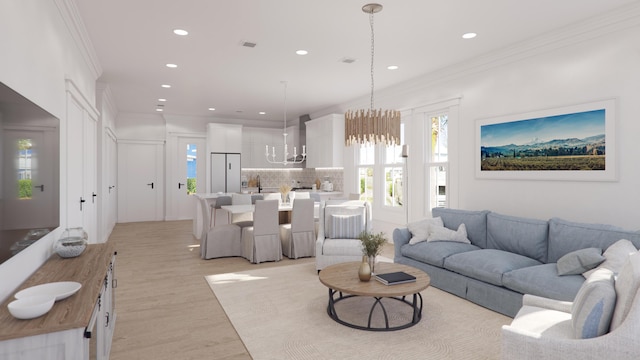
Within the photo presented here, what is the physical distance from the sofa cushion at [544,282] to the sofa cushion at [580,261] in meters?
0.05

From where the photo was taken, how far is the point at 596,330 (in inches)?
76.4

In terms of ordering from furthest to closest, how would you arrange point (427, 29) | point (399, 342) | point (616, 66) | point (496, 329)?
point (427, 29), point (616, 66), point (496, 329), point (399, 342)

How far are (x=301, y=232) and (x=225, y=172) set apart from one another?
4.67m

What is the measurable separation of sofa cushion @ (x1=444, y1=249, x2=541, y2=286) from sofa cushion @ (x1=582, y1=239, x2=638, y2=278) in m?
0.60

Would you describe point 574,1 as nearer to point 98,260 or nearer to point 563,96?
point 563,96

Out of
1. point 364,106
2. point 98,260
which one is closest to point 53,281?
point 98,260

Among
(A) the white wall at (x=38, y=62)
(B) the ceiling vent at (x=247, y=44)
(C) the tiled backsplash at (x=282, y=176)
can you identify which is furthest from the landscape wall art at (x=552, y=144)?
(C) the tiled backsplash at (x=282, y=176)

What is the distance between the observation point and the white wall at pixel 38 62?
2041 mm

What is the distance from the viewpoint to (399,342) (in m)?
2.97

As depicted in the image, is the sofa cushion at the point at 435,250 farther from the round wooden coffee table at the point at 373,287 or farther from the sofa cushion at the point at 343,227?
the sofa cushion at the point at 343,227

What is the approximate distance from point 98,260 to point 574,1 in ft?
14.8

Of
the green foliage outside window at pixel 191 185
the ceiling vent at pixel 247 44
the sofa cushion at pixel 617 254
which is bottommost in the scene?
the sofa cushion at pixel 617 254

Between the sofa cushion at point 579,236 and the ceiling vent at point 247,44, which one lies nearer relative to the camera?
the sofa cushion at point 579,236

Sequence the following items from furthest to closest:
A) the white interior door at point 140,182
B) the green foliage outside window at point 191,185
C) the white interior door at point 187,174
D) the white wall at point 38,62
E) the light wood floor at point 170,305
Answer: the green foliage outside window at point 191,185
the white interior door at point 187,174
the white interior door at point 140,182
the light wood floor at point 170,305
the white wall at point 38,62
